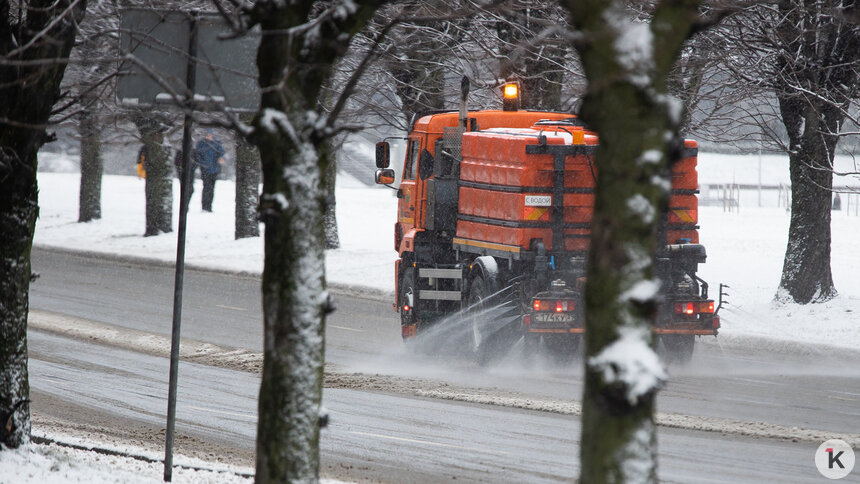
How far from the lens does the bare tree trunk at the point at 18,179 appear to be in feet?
21.7

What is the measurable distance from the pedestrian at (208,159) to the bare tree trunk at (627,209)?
27.8 m

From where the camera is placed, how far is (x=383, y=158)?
14656mm

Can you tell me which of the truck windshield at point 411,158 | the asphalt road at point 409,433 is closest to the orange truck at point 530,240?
the truck windshield at point 411,158

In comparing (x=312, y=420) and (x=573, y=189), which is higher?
(x=573, y=189)

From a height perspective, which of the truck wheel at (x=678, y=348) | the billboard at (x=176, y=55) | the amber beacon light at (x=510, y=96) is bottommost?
the truck wheel at (x=678, y=348)

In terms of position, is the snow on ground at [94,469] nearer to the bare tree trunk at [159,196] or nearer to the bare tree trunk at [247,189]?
the bare tree trunk at [247,189]

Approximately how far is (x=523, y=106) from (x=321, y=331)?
14468 millimetres

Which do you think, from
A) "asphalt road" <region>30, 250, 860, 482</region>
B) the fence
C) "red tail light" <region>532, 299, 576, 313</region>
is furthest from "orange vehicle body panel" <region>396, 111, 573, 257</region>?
the fence

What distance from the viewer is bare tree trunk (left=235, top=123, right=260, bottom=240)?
2602 centimetres

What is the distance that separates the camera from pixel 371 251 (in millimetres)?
24438

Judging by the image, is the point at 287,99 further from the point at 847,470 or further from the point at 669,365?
the point at 669,365

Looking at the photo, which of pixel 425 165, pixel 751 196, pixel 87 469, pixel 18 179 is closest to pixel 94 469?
pixel 87 469

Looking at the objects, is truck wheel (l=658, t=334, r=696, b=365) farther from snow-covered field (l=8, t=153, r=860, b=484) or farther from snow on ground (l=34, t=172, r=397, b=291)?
snow on ground (l=34, t=172, r=397, b=291)

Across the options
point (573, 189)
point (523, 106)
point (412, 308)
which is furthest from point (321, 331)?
point (523, 106)
